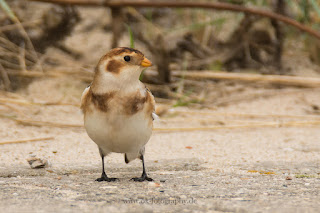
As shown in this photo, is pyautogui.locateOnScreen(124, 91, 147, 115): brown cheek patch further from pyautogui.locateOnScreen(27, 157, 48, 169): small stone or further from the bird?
pyautogui.locateOnScreen(27, 157, 48, 169): small stone

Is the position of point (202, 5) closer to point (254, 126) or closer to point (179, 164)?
point (254, 126)

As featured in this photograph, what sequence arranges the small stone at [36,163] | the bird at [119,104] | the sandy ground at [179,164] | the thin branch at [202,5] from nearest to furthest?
the sandy ground at [179,164], the bird at [119,104], the small stone at [36,163], the thin branch at [202,5]

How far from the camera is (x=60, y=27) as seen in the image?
5316mm

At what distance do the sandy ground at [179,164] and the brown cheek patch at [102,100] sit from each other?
0.36m

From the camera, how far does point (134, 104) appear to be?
2170 millimetres

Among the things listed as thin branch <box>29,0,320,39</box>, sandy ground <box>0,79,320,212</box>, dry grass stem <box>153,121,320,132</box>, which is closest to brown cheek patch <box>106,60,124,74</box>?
sandy ground <box>0,79,320,212</box>

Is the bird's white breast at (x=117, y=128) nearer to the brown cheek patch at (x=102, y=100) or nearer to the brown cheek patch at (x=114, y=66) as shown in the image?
the brown cheek patch at (x=102, y=100)

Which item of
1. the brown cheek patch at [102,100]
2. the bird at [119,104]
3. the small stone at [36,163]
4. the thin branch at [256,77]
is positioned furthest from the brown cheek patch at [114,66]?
the thin branch at [256,77]

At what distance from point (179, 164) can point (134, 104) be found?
63cm

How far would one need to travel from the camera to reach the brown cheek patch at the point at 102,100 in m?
2.15

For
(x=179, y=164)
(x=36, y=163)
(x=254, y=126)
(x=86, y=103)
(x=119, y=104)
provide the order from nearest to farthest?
1. (x=119, y=104)
2. (x=86, y=103)
3. (x=36, y=163)
4. (x=179, y=164)
5. (x=254, y=126)

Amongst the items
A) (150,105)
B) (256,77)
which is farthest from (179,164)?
(256,77)

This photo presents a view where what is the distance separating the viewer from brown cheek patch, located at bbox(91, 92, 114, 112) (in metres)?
2.15

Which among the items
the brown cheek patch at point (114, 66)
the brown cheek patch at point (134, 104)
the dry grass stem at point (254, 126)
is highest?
the brown cheek patch at point (114, 66)
